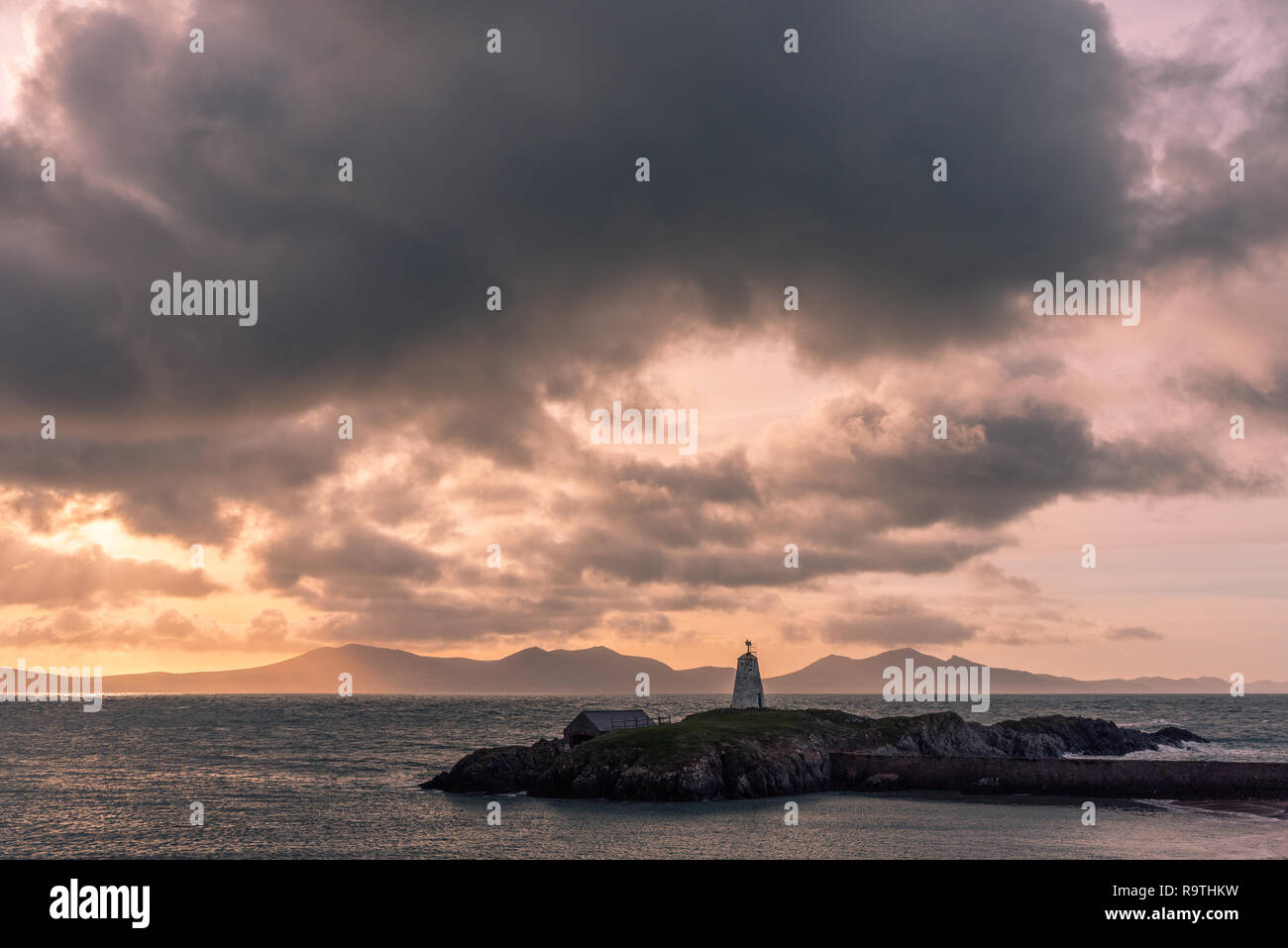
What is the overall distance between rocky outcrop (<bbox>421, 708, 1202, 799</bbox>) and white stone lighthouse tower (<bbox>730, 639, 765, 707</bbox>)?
18.8 feet

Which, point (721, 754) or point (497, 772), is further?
point (497, 772)

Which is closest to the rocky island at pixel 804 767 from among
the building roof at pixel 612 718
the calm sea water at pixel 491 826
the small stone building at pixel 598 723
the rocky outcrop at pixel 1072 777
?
the rocky outcrop at pixel 1072 777

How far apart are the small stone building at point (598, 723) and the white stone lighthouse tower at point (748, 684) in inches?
429

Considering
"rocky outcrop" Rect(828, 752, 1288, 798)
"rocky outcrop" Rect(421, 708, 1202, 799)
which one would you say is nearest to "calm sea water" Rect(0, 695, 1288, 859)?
"rocky outcrop" Rect(421, 708, 1202, 799)

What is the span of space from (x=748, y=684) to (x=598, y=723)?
724 inches

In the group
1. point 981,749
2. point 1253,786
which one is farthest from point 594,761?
point 1253,786

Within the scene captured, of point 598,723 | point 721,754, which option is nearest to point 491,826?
point 721,754

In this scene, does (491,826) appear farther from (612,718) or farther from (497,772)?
(612,718)

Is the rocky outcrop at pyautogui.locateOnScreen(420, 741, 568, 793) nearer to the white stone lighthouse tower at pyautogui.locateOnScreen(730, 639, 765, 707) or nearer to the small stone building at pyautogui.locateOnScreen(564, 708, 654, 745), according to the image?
the small stone building at pyautogui.locateOnScreen(564, 708, 654, 745)

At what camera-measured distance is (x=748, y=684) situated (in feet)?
320
